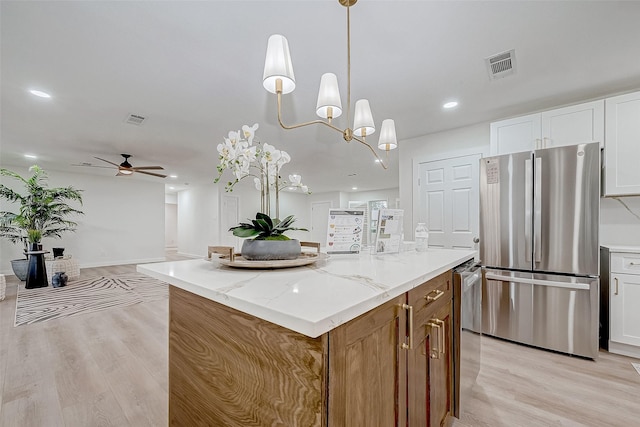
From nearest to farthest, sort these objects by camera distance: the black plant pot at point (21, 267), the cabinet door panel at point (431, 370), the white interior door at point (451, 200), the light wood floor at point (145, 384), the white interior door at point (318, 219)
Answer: the cabinet door panel at point (431, 370)
the light wood floor at point (145, 384)
the white interior door at point (451, 200)
the black plant pot at point (21, 267)
the white interior door at point (318, 219)

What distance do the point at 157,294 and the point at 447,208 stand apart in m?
4.39

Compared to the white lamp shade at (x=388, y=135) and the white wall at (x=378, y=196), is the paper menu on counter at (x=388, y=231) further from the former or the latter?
the white wall at (x=378, y=196)

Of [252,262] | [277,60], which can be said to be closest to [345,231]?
[252,262]

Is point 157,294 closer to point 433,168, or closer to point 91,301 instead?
point 91,301

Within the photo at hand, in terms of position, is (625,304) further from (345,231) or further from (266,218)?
(266,218)

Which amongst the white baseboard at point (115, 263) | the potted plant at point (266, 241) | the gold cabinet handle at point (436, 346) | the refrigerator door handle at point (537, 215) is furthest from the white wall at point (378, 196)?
the potted plant at point (266, 241)

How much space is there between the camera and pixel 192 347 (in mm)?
1029

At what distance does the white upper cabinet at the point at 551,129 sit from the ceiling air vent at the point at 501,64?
2.42 feet

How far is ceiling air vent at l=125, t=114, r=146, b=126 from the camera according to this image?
326 centimetres

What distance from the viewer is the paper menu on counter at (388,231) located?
5.46 feet

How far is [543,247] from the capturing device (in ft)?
7.98

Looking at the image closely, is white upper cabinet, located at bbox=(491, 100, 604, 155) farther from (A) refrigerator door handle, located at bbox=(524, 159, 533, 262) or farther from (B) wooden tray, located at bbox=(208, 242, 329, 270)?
(B) wooden tray, located at bbox=(208, 242, 329, 270)

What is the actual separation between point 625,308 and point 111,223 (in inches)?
371

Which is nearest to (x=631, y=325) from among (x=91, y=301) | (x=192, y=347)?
(x=192, y=347)
